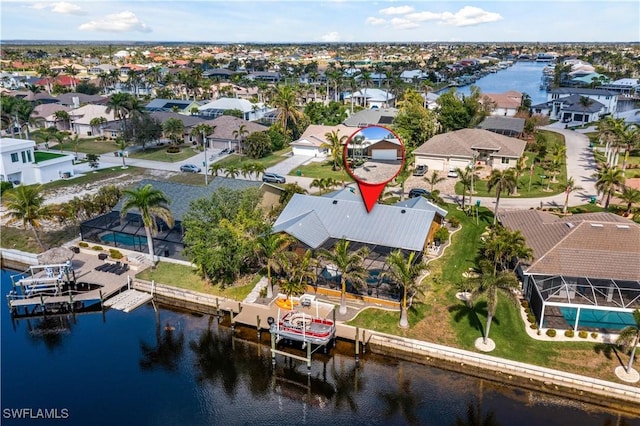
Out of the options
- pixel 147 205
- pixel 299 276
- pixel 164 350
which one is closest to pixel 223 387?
pixel 164 350

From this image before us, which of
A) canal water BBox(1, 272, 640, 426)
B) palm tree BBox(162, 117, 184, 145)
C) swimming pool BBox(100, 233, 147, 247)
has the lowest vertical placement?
canal water BBox(1, 272, 640, 426)

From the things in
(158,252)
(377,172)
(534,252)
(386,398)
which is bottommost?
(386,398)

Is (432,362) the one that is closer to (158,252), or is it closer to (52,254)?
(158,252)

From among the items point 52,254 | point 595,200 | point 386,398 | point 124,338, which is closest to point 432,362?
point 386,398

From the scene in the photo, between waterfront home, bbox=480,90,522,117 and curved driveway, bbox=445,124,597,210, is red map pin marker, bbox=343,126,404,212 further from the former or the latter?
waterfront home, bbox=480,90,522,117

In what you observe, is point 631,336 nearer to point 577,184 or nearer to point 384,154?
point 384,154

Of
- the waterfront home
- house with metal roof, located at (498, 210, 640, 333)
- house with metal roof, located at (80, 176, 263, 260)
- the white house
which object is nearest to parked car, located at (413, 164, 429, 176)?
house with metal roof, located at (80, 176, 263, 260)
